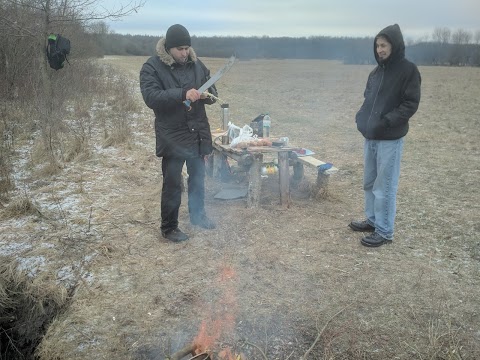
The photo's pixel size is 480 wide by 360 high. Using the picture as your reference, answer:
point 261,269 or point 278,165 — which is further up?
point 278,165

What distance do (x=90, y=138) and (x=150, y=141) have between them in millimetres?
1185

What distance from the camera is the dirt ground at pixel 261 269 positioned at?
8.97ft

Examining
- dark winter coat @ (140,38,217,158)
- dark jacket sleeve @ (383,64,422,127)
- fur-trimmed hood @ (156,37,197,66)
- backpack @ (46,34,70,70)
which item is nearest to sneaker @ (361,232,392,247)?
dark jacket sleeve @ (383,64,422,127)

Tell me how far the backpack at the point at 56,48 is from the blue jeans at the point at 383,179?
17.5 ft

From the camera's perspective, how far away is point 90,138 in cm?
831

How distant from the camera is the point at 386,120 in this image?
365 centimetres

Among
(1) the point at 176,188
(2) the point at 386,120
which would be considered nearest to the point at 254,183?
(1) the point at 176,188

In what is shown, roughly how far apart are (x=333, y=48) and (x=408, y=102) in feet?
9.11

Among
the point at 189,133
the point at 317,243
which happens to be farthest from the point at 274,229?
the point at 189,133

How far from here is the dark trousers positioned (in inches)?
155

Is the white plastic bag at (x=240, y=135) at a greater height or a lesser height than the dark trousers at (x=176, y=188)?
greater

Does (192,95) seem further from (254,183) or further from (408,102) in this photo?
(408,102)

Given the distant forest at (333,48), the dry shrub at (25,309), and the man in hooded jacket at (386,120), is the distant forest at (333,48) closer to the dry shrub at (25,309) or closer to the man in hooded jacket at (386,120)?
the man in hooded jacket at (386,120)

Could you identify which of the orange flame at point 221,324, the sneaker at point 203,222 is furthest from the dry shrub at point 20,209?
the orange flame at point 221,324
